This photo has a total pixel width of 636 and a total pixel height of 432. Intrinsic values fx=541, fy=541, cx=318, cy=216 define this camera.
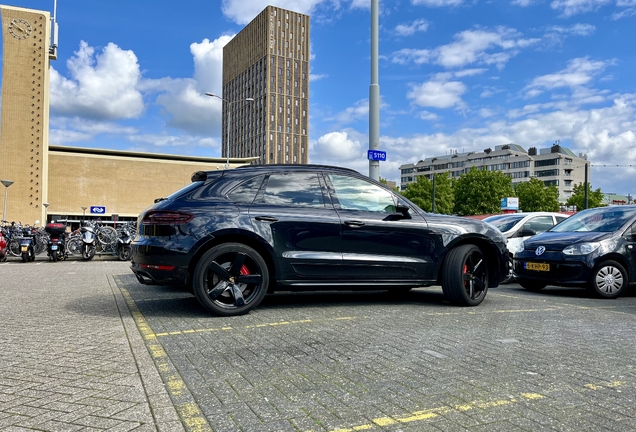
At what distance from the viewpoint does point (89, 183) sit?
74438 millimetres

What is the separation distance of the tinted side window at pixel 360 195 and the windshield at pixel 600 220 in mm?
4568

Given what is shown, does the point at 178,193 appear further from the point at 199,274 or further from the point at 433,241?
the point at 433,241

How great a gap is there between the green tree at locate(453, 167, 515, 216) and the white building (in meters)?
40.8

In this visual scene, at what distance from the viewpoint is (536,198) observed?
237 ft

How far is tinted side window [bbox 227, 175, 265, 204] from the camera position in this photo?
5.93 metres

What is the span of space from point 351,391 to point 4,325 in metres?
3.92

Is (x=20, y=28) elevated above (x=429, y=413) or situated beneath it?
elevated above

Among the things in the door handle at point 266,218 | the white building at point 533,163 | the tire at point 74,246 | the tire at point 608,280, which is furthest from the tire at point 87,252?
the white building at point 533,163

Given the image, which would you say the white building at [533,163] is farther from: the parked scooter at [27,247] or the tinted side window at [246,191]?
the tinted side window at [246,191]

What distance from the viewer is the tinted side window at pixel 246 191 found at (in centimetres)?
593

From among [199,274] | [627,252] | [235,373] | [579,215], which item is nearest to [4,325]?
[199,274]

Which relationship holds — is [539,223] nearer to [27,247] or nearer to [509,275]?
[509,275]

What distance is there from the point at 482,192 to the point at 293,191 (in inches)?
2559

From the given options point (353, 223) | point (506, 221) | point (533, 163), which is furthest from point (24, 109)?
point (533, 163)
